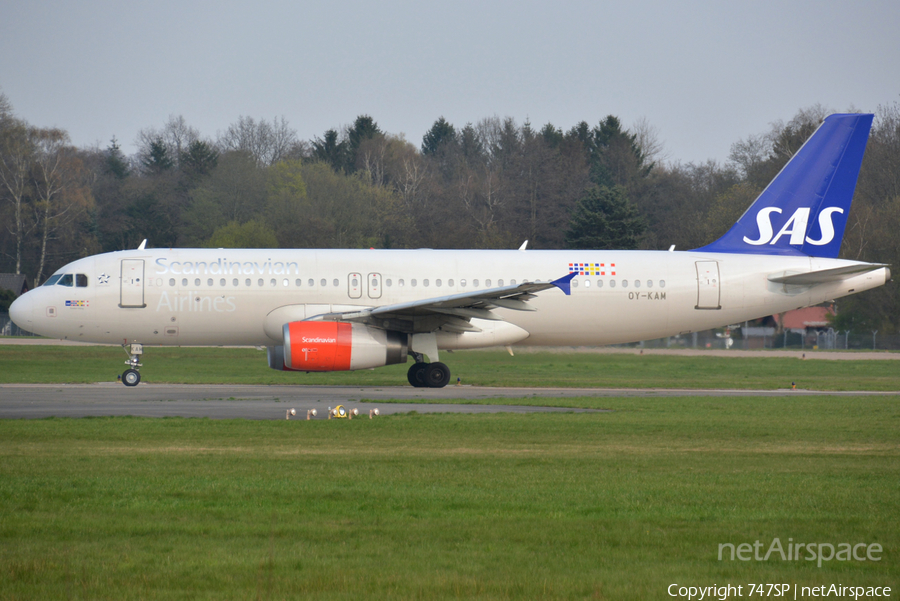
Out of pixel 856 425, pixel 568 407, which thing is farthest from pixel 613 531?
pixel 568 407

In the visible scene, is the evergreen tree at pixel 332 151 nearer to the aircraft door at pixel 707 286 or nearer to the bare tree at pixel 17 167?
the bare tree at pixel 17 167

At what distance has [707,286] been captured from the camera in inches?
967

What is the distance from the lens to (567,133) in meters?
95.9

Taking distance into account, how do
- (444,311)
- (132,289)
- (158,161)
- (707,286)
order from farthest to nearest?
(158,161) → (707,286) → (132,289) → (444,311)

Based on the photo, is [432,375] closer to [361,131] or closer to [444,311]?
[444,311]

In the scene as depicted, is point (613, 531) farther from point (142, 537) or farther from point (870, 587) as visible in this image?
point (142, 537)

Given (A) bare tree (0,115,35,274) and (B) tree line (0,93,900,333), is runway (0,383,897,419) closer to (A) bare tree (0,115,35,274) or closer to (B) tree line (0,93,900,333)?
(B) tree line (0,93,900,333)

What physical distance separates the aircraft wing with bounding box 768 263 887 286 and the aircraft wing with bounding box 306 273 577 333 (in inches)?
252

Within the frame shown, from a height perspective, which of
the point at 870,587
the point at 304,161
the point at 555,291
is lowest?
the point at 870,587

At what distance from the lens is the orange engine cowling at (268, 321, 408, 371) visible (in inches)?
822

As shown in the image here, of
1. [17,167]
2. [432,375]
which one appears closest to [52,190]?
[17,167]

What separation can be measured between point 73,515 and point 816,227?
22436mm

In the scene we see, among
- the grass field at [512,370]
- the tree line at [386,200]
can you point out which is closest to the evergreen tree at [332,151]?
the tree line at [386,200]

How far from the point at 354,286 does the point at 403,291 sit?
1.26 metres
